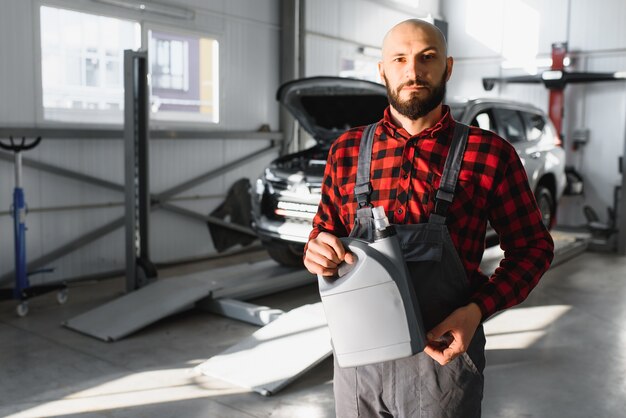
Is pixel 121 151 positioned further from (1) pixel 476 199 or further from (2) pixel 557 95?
(2) pixel 557 95

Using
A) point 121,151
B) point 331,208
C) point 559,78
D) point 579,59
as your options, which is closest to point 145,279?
point 121,151

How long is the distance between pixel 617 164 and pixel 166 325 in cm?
868

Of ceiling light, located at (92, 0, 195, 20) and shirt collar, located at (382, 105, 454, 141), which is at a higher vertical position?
ceiling light, located at (92, 0, 195, 20)

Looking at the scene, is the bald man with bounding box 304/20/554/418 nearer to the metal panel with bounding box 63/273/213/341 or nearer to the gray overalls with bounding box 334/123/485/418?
the gray overalls with bounding box 334/123/485/418

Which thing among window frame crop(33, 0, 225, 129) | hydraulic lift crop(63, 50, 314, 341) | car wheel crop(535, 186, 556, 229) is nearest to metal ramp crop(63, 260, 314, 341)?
hydraulic lift crop(63, 50, 314, 341)

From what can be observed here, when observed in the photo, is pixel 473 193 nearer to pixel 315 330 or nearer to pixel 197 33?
pixel 315 330

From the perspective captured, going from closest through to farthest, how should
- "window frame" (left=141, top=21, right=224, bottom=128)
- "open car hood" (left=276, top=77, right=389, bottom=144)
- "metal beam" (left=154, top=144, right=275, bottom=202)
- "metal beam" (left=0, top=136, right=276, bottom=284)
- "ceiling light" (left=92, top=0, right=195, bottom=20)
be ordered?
"open car hood" (left=276, top=77, right=389, bottom=144) → "metal beam" (left=0, top=136, right=276, bottom=284) → "ceiling light" (left=92, top=0, right=195, bottom=20) → "window frame" (left=141, top=21, right=224, bottom=128) → "metal beam" (left=154, top=144, right=275, bottom=202)

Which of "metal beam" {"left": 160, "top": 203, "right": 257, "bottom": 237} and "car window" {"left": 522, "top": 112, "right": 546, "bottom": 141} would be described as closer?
"car window" {"left": 522, "top": 112, "right": 546, "bottom": 141}

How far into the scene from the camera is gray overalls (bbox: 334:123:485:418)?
1.47 metres

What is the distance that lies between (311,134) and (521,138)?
2.64 m

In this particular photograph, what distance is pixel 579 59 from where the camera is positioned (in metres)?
11.2

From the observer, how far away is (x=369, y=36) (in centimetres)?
1123

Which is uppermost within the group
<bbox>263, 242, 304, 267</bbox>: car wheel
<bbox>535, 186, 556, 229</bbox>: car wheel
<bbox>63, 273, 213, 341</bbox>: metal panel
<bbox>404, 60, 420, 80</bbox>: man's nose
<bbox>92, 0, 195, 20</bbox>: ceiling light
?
<bbox>92, 0, 195, 20</bbox>: ceiling light

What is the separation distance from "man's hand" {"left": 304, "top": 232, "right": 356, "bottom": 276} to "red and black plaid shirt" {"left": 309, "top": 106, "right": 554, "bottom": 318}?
206mm
